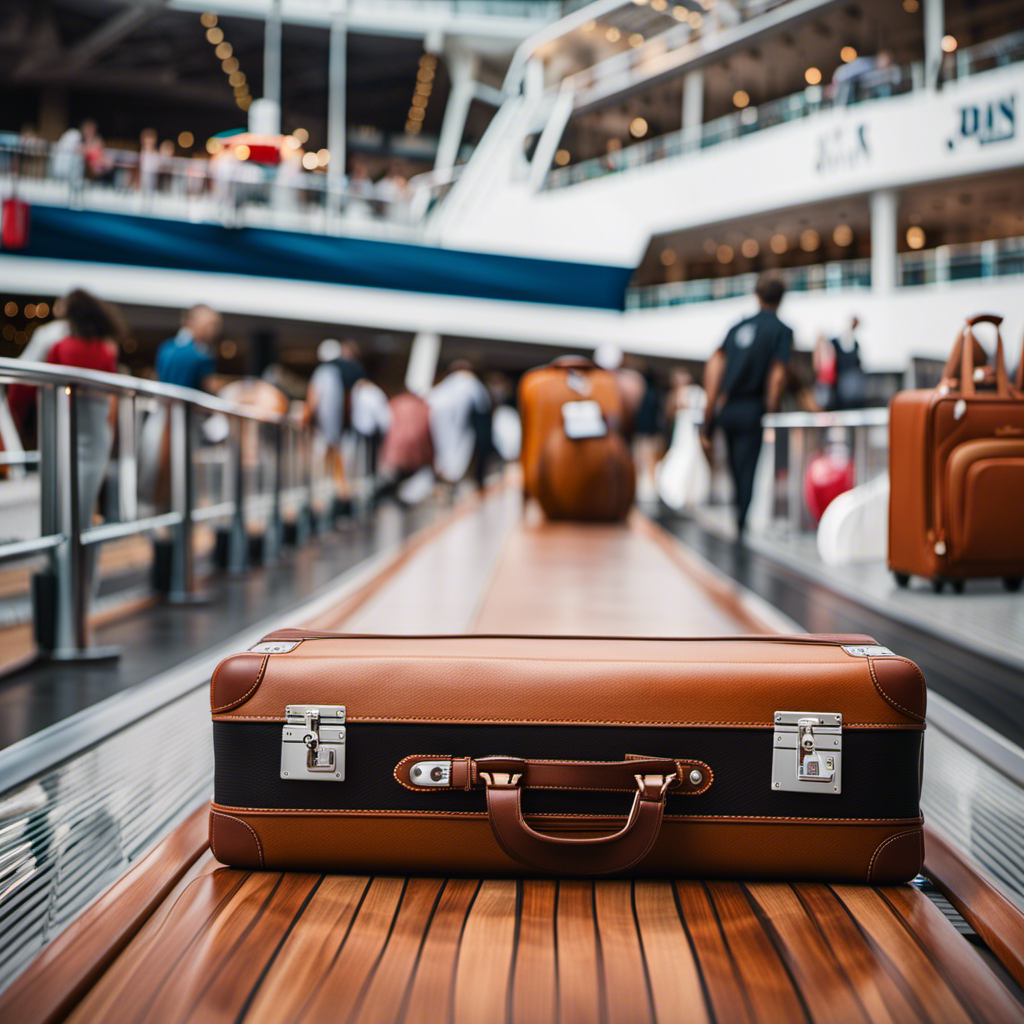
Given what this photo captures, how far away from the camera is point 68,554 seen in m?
3.21

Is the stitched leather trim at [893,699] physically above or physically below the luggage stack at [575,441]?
below

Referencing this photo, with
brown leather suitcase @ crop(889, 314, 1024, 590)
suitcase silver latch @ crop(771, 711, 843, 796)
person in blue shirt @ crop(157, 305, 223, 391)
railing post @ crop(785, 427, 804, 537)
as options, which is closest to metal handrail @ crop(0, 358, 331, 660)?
person in blue shirt @ crop(157, 305, 223, 391)

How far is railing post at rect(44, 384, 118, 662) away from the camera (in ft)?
10.3

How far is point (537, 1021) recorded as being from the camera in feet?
3.69

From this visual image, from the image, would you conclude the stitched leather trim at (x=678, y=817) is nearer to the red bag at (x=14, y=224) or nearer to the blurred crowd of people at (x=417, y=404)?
the blurred crowd of people at (x=417, y=404)

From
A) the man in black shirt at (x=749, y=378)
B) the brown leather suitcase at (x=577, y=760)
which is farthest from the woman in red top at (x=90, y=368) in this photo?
the man in black shirt at (x=749, y=378)

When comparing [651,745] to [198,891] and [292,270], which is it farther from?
[292,270]

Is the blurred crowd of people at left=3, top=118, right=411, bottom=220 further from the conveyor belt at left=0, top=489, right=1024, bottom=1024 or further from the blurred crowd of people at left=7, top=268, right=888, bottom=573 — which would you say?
the conveyor belt at left=0, top=489, right=1024, bottom=1024

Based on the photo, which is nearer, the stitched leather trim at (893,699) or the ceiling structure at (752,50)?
the stitched leather trim at (893,699)

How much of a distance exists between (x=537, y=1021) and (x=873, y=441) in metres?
5.10

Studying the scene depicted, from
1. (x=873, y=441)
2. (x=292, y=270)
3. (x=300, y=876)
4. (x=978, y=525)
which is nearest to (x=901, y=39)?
(x=292, y=270)

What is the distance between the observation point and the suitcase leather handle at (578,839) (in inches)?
54.3

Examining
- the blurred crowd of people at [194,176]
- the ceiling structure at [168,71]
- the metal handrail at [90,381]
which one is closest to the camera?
the metal handrail at [90,381]

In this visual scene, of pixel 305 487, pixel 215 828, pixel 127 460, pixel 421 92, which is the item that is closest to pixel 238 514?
pixel 127 460
